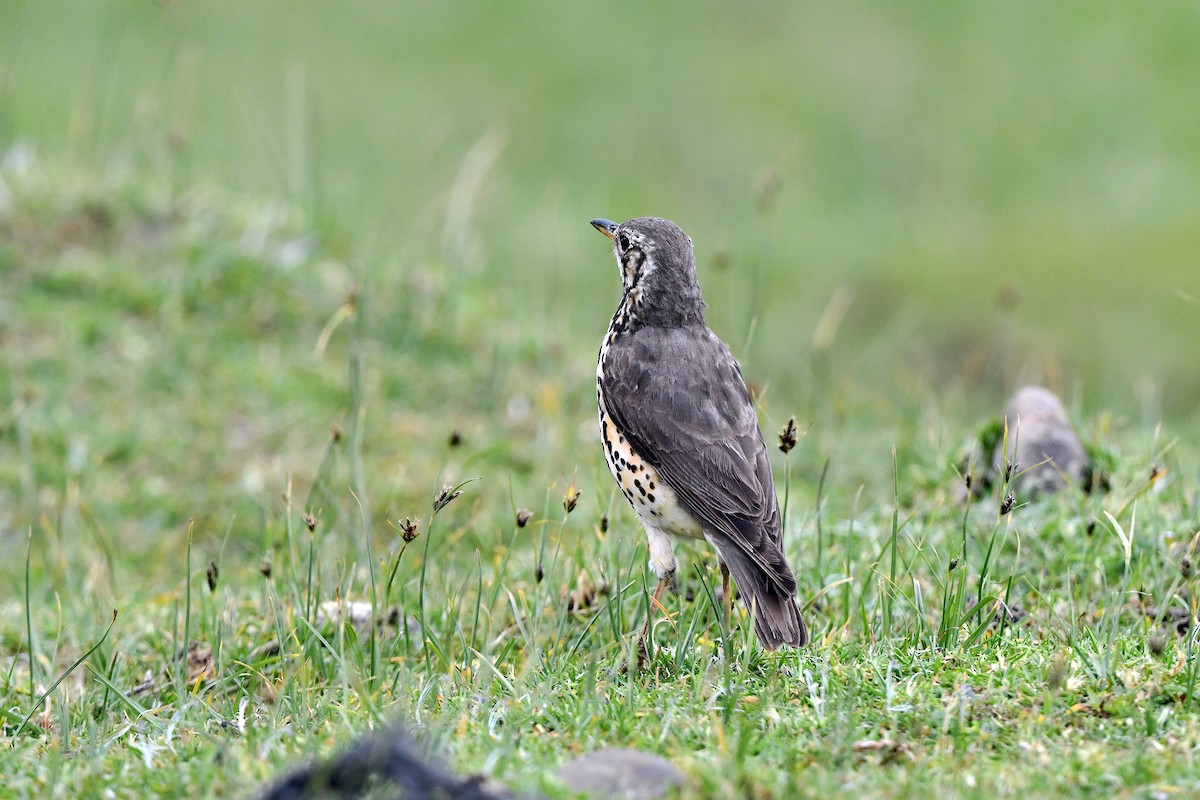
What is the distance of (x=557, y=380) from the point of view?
8.86 metres

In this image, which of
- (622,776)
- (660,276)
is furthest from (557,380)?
(622,776)

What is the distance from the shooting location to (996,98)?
56.9 ft

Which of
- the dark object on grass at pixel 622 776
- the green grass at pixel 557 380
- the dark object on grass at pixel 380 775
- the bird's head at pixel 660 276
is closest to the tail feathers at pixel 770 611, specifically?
the green grass at pixel 557 380

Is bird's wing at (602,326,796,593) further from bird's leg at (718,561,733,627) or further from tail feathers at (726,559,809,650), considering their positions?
bird's leg at (718,561,733,627)

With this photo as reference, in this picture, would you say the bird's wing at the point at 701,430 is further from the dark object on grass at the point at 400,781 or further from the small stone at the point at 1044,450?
the small stone at the point at 1044,450

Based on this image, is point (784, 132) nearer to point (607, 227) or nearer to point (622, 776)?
point (607, 227)

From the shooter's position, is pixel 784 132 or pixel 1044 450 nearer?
pixel 1044 450

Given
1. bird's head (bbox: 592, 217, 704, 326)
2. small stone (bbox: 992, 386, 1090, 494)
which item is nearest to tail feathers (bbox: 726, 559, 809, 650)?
bird's head (bbox: 592, 217, 704, 326)

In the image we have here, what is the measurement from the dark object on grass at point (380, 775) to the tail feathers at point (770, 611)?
145cm

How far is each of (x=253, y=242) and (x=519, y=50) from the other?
30.3 ft

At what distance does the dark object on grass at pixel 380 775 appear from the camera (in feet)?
9.95

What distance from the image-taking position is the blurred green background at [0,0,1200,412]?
12.7 meters

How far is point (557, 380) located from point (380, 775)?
5797 millimetres

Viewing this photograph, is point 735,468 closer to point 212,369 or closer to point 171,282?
point 212,369
